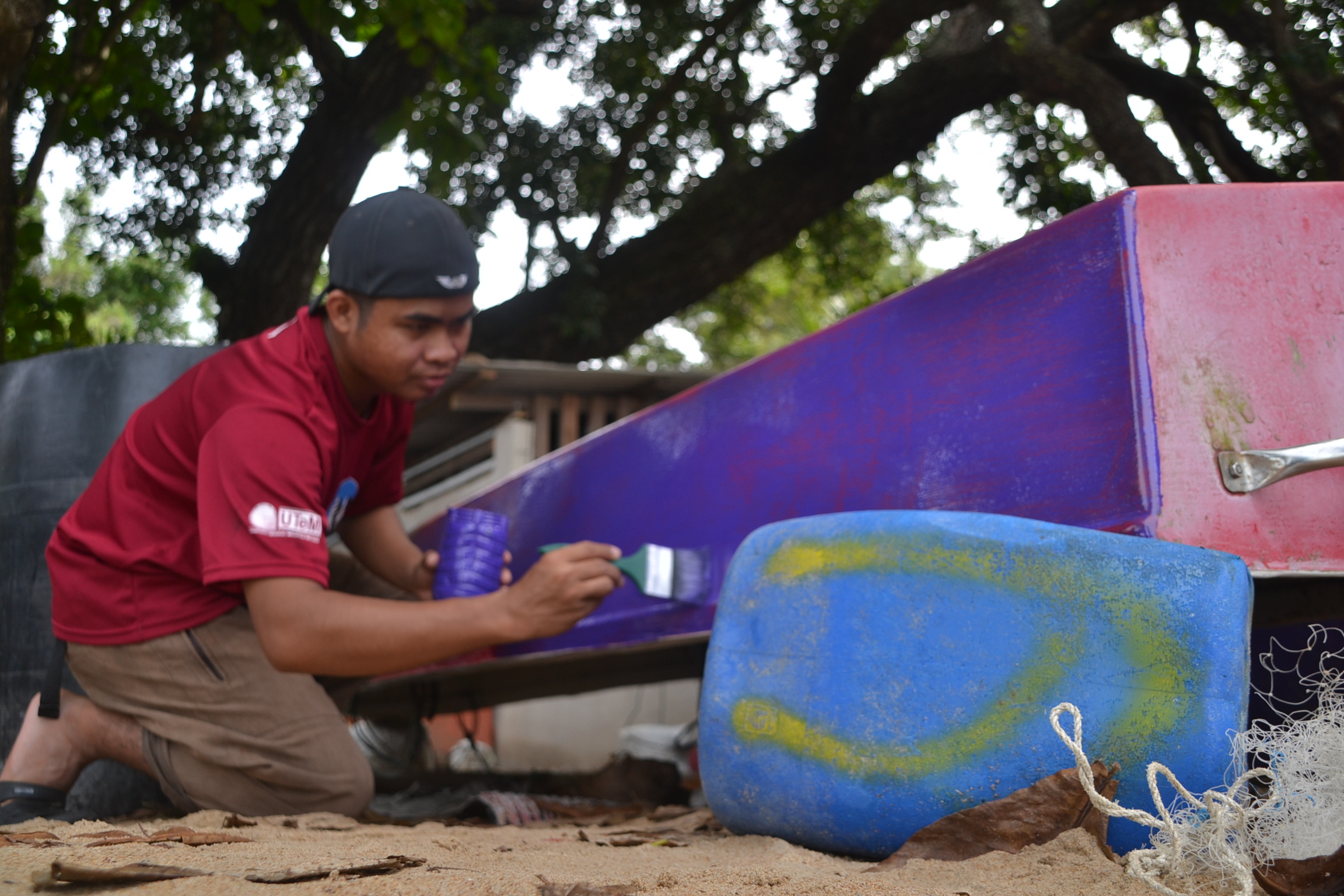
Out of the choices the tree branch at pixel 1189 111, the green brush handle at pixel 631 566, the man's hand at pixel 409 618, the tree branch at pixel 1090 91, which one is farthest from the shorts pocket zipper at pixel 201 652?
the tree branch at pixel 1189 111

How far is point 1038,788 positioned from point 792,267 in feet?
A: 25.5

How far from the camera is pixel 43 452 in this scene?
2.68 meters

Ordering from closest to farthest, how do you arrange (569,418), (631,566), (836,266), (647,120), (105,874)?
1. (105,874)
2. (631,566)
3. (569,418)
4. (647,120)
5. (836,266)

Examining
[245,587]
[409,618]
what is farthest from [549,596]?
[245,587]

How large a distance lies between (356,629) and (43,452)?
1243mm

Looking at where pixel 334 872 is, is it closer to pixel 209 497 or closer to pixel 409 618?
pixel 409 618

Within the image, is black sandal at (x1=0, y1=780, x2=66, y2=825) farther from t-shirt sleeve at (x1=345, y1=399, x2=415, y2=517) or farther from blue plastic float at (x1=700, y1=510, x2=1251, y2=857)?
blue plastic float at (x1=700, y1=510, x2=1251, y2=857)

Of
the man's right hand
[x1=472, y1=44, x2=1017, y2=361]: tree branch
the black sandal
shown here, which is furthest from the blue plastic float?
[x1=472, y1=44, x2=1017, y2=361]: tree branch

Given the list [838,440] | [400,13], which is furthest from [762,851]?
[400,13]

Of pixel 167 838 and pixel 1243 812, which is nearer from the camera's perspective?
pixel 1243 812

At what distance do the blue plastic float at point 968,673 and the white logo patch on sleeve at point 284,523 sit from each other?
892 mm

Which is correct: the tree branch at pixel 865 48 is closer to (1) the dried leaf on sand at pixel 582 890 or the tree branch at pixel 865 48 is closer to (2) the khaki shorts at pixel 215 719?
(2) the khaki shorts at pixel 215 719

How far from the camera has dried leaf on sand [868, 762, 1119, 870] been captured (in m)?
1.28

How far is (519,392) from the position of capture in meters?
5.18
